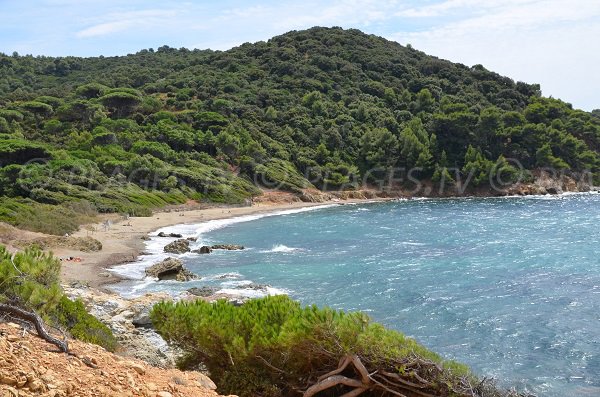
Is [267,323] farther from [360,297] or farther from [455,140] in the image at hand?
[455,140]

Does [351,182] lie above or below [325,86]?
below

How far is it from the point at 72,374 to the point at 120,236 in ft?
120

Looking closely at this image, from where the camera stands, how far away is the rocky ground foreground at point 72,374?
271 inches

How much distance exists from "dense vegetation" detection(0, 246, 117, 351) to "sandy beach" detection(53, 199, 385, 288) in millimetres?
13442

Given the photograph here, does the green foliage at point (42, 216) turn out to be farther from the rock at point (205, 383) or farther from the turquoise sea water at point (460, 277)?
the rock at point (205, 383)

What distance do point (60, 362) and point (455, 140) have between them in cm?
9346

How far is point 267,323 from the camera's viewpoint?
12094mm

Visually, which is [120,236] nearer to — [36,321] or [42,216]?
[42,216]

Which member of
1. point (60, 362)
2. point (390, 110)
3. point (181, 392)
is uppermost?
point (390, 110)

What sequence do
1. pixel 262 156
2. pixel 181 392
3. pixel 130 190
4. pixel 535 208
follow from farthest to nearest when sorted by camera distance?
pixel 262 156 → pixel 535 208 → pixel 130 190 → pixel 181 392

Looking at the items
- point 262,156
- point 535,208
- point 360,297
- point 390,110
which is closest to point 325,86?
point 390,110

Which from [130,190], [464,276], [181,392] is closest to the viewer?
[181,392]

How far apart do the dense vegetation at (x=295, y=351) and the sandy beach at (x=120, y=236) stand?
15.8 m

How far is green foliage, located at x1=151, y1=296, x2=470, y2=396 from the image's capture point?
36.1 feet
